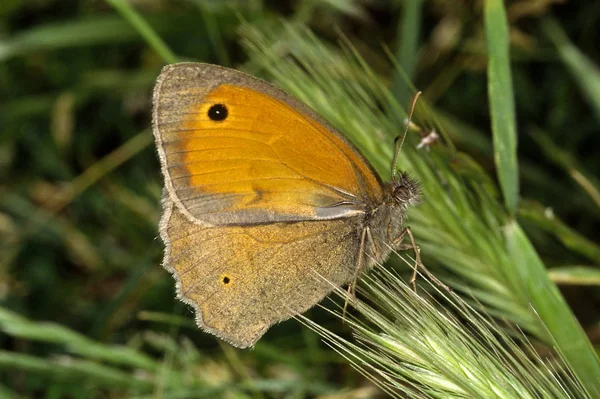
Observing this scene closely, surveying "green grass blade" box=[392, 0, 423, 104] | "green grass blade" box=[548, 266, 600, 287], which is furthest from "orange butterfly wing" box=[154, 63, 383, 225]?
"green grass blade" box=[392, 0, 423, 104]

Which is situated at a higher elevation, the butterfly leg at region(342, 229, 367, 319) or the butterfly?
the butterfly

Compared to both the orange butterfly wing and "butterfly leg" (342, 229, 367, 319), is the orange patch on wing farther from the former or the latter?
"butterfly leg" (342, 229, 367, 319)

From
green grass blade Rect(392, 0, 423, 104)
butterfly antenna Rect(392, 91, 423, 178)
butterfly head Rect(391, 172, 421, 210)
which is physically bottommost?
butterfly head Rect(391, 172, 421, 210)

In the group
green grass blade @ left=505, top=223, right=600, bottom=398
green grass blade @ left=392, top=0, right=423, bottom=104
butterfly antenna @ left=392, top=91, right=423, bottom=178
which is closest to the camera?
green grass blade @ left=505, top=223, right=600, bottom=398

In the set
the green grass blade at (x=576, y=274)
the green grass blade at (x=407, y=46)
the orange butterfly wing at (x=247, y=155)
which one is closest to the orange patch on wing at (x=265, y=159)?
the orange butterfly wing at (x=247, y=155)

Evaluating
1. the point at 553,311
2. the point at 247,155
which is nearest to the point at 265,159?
the point at 247,155

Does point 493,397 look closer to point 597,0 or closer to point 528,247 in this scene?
point 528,247
